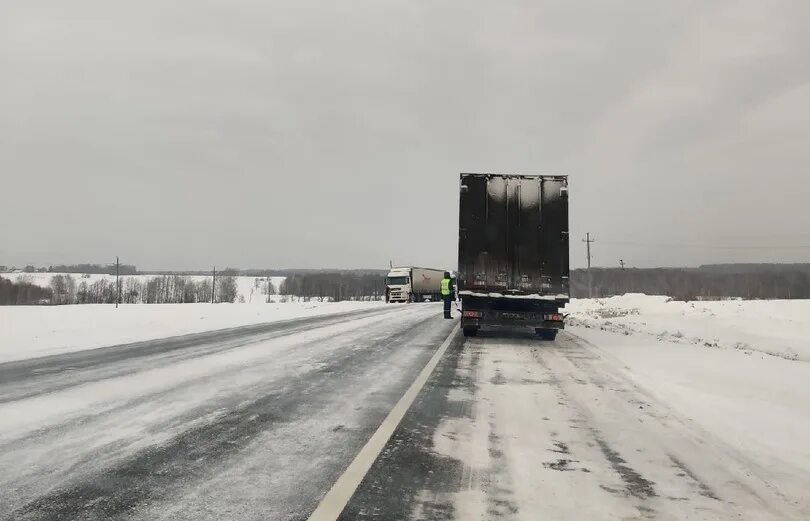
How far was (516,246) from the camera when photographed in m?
12.4

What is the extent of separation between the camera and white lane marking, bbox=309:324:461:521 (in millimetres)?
2885

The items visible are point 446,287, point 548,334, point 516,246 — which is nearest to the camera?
point 516,246

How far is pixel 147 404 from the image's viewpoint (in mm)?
5535

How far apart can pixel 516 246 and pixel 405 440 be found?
8.74 metres

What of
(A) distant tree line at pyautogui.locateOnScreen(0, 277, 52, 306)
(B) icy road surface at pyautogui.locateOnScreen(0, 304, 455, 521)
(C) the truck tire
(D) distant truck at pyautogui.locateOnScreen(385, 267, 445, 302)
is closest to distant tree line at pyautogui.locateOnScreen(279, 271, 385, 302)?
(A) distant tree line at pyautogui.locateOnScreen(0, 277, 52, 306)

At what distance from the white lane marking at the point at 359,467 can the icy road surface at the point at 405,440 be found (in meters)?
0.07

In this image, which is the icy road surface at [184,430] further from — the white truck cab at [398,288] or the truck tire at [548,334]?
the white truck cab at [398,288]

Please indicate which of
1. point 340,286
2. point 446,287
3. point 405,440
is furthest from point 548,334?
point 340,286

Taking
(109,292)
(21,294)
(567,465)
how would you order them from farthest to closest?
(109,292)
(21,294)
(567,465)

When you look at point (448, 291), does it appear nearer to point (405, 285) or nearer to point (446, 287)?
point (446, 287)

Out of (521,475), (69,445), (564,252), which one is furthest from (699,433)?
(564,252)

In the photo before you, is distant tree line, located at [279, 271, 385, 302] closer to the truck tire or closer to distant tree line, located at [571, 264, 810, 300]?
distant tree line, located at [571, 264, 810, 300]

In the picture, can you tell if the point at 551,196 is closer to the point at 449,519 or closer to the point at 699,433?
the point at 699,433

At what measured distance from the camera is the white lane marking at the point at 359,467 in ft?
Answer: 9.46
